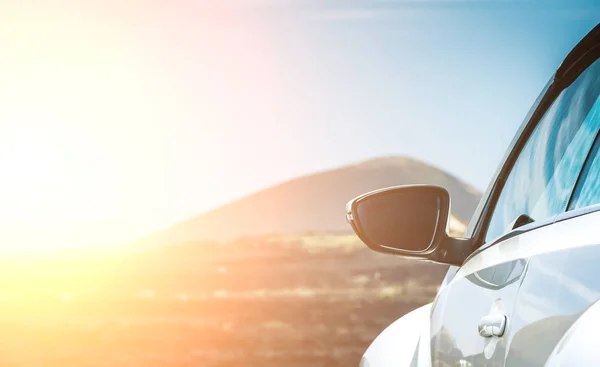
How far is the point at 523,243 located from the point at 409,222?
51cm

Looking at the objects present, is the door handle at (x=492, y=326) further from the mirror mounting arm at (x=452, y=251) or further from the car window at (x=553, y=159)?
the mirror mounting arm at (x=452, y=251)

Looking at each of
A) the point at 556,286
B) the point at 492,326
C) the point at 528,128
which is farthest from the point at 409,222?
the point at 556,286

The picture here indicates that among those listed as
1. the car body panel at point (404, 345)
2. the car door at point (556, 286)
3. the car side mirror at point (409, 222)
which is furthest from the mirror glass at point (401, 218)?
the car door at point (556, 286)

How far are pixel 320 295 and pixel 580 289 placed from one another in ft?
52.5

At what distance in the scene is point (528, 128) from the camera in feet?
6.84

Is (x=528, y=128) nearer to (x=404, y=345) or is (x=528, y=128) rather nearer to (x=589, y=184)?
(x=589, y=184)

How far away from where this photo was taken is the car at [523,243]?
124 centimetres

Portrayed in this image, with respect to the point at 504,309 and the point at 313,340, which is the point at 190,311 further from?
the point at 504,309

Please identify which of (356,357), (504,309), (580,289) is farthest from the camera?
(356,357)

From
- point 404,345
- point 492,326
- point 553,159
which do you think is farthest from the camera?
point 404,345

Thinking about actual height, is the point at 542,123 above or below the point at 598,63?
below

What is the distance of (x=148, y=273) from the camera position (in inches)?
866

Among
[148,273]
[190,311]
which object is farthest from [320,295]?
[148,273]

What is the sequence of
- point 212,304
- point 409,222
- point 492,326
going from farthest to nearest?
point 212,304 → point 409,222 → point 492,326
